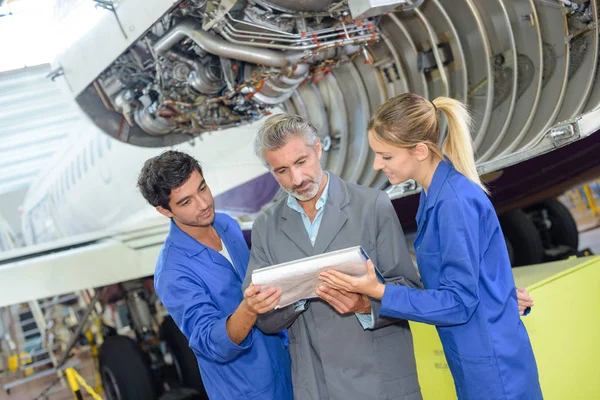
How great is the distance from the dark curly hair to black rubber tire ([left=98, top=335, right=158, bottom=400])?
349 centimetres

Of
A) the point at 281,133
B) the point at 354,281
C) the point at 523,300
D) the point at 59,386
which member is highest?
the point at 281,133

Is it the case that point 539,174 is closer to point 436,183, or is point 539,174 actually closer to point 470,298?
point 436,183

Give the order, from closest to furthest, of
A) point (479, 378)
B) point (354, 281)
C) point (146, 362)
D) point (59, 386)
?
point (354, 281), point (479, 378), point (146, 362), point (59, 386)

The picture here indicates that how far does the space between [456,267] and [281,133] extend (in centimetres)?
65

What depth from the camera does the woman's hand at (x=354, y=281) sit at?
1646mm

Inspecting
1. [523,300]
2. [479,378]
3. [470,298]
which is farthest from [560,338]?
[470,298]

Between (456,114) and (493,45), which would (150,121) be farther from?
(456,114)

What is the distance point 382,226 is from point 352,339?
1.17ft

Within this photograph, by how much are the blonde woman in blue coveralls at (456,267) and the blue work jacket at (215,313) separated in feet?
2.03

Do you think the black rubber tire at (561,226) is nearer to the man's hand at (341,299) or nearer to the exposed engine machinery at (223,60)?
the exposed engine machinery at (223,60)

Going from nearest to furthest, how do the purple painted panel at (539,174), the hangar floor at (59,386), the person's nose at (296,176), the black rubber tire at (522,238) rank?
the person's nose at (296,176) → the purple painted panel at (539,174) → the black rubber tire at (522,238) → the hangar floor at (59,386)

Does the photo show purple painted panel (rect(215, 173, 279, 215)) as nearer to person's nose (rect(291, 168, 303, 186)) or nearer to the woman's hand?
person's nose (rect(291, 168, 303, 186))

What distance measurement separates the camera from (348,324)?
1.87m

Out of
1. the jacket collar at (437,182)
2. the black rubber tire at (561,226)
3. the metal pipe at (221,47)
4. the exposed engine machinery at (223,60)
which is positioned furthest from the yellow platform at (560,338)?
the black rubber tire at (561,226)
